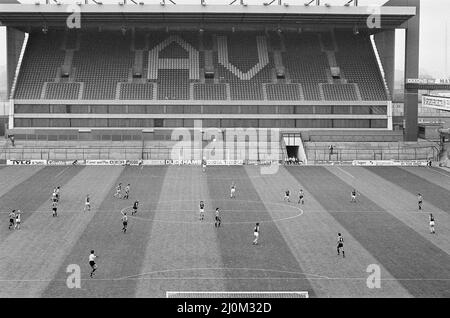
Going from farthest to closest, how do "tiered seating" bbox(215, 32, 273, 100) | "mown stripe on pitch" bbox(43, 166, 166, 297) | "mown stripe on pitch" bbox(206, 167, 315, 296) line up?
"tiered seating" bbox(215, 32, 273, 100)
"mown stripe on pitch" bbox(206, 167, 315, 296)
"mown stripe on pitch" bbox(43, 166, 166, 297)

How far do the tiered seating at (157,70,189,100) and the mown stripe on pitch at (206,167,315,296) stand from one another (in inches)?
1498

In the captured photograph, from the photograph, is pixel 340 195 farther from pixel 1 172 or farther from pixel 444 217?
pixel 1 172

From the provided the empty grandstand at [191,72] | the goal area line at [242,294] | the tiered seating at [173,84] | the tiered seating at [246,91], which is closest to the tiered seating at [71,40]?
the empty grandstand at [191,72]

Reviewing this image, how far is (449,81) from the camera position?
323 ft

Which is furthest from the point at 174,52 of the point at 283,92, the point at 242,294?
the point at 242,294

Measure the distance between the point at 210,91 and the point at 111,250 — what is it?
203ft

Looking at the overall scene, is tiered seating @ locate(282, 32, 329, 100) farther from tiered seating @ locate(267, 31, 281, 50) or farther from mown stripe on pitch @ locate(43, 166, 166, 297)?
mown stripe on pitch @ locate(43, 166, 166, 297)

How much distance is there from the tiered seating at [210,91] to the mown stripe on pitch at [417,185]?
1082 inches

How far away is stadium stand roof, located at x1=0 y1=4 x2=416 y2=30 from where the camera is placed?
89.3 metres

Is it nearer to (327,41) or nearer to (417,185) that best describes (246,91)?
(327,41)

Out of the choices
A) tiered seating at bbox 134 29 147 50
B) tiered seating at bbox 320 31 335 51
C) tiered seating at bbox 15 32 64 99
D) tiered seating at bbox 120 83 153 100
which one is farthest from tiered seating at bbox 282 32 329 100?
tiered seating at bbox 15 32 64 99

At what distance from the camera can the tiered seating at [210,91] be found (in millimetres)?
Answer: 94688

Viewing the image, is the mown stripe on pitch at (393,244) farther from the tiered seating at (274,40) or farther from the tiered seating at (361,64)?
the tiered seating at (274,40)

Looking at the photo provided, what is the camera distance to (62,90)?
3730 inches
